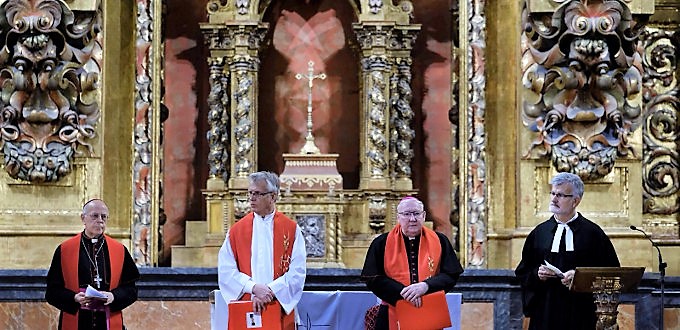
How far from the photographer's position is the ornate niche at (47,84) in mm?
11680

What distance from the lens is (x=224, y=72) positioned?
13055 millimetres

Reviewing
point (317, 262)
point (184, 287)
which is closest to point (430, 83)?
point (317, 262)

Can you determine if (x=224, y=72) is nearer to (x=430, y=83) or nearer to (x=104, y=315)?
(x=430, y=83)

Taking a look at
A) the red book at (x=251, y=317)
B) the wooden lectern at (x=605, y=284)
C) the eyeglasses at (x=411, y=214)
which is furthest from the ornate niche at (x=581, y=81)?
the red book at (x=251, y=317)

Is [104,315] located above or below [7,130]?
below

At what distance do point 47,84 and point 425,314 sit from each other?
463cm

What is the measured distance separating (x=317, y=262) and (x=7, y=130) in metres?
2.97

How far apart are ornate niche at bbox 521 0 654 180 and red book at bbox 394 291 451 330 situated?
355 centimetres

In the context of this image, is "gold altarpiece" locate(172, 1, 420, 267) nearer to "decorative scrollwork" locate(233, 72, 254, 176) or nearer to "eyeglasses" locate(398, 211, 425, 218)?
"decorative scrollwork" locate(233, 72, 254, 176)

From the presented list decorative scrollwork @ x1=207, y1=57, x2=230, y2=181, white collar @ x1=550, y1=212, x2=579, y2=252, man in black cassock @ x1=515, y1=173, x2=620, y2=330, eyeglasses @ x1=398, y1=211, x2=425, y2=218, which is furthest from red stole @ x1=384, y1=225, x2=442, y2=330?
decorative scrollwork @ x1=207, y1=57, x2=230, y2=181

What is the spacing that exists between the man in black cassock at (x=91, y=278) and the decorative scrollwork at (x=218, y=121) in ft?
12.6

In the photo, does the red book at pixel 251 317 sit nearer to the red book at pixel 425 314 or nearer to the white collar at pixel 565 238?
the red book at pixel 425 314

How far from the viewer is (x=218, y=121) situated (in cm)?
1299

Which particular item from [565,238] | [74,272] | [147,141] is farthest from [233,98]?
[565,238]
